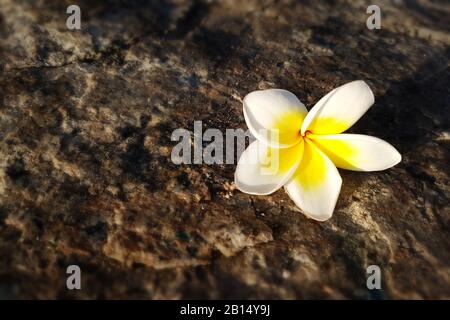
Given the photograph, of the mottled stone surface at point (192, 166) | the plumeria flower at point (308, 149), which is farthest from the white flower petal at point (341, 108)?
the mottled stone surface at point (192, 166)

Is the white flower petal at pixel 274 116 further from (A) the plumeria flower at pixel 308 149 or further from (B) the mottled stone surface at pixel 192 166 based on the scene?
(B) the mottled stone surface at pixel 192 166

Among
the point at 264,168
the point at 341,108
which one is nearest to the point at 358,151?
the point at 341,108

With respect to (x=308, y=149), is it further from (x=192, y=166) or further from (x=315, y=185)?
(x=192, y=166)

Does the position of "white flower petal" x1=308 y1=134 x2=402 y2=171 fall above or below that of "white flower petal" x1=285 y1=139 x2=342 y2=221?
above

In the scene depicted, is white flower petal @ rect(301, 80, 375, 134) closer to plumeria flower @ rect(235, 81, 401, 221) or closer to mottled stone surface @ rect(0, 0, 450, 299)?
plumeria flower @ rect(235, 81, 401, 221)

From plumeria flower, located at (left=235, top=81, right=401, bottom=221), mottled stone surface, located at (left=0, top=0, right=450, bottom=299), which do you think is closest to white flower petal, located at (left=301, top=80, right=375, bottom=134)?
plumeria flower, located at (left=235, top=81, right=401, bottom=221)

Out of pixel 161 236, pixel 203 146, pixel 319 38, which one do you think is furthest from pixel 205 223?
pixel 319 38
